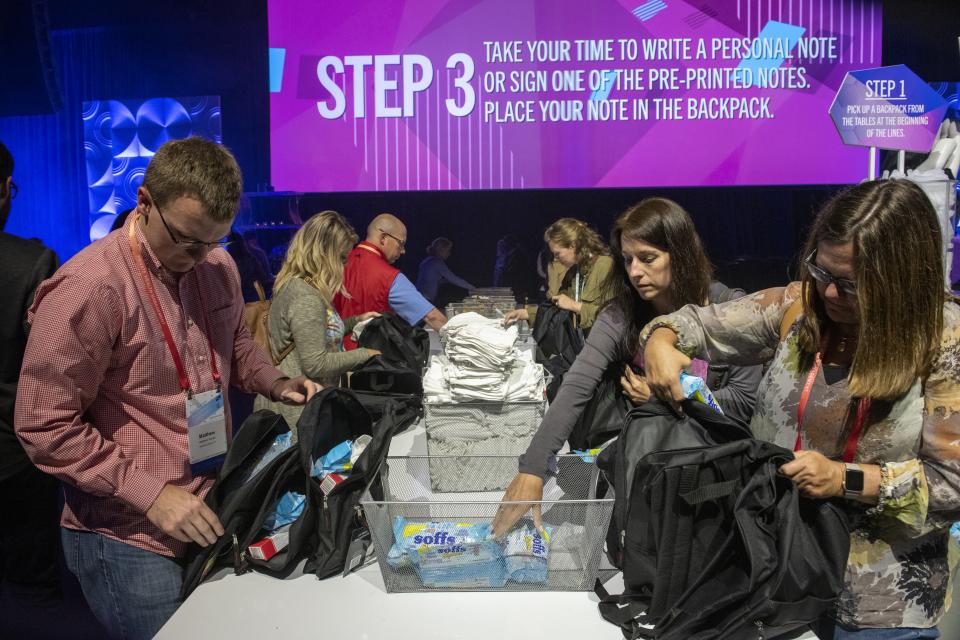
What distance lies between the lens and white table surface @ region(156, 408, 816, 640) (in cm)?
134

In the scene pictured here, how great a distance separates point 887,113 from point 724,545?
487cm

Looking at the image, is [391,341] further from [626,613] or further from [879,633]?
[879,633]

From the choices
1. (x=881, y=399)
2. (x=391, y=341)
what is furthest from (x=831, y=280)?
(x=391, y=341)

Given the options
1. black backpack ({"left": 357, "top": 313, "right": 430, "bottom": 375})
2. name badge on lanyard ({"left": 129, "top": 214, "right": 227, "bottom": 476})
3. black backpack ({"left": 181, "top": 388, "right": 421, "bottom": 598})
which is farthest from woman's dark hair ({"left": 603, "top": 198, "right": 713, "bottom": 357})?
black backpack ({"left": 357, "top": 313, "right": 430, "bottom": 375})

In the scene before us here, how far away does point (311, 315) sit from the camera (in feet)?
9.38

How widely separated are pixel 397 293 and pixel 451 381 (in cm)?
199

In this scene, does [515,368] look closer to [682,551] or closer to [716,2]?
[682,551]

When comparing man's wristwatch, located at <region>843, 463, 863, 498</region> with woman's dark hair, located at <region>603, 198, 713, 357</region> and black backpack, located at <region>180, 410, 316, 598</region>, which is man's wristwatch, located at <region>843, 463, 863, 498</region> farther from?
black backpack, located at <region>180, 410, 316, 598</region>

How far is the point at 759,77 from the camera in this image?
6.38 m

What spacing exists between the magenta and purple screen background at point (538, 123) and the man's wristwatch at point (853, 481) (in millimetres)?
5545

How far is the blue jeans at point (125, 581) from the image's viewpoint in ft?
4.69

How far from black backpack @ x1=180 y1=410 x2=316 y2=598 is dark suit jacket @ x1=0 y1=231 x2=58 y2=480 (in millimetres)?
707

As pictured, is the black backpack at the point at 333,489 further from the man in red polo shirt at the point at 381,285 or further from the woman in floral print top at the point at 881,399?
the man in red polo shirt at the point at 381,285

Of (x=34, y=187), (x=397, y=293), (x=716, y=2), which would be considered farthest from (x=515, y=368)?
(x=34, y=187)
